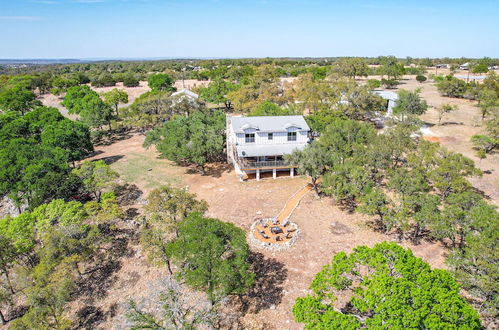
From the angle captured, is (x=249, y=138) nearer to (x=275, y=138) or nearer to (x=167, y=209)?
(x=275, y=138)

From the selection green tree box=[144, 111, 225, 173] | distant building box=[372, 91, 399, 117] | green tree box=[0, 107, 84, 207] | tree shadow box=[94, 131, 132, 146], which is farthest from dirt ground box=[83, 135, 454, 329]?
distant building box=[372, 91, 399, 117]

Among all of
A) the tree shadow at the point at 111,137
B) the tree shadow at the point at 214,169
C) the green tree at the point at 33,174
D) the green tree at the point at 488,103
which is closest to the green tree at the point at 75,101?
the tree shadow at the point at 111,137

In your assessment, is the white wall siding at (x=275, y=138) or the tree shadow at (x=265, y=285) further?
the white wall siding at (x=275, y=138)

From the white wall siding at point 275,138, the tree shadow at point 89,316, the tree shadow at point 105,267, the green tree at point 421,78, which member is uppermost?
the green tree at point 421,78

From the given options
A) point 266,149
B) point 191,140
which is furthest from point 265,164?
point 191,140

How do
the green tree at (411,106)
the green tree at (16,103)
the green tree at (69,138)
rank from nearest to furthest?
the green tree at (69,138)
the green tree at (411,106)
the green tree at (16,103)

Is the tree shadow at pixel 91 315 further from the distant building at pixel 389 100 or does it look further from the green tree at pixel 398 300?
the distant building at pixel 389 100

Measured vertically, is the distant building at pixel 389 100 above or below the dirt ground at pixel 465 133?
above

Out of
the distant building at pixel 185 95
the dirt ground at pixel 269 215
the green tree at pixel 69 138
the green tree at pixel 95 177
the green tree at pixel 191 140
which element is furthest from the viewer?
the distant building at pixel 185 95

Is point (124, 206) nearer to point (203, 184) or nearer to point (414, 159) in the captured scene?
point (203, 184)
